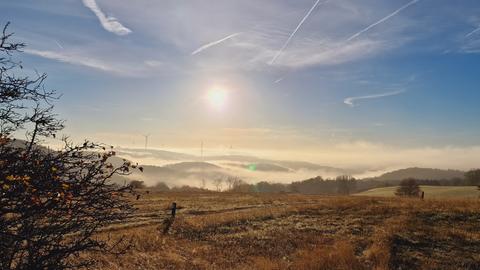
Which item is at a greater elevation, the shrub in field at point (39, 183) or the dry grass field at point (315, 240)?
the shrub in field at point (39, 183)

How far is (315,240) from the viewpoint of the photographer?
23.5 metres

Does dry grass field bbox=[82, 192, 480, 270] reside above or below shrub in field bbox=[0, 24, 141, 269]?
below

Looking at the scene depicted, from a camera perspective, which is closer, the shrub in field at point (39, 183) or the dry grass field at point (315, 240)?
the shrub in field at point (39, 183)

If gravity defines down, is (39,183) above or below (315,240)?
above

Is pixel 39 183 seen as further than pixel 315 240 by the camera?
No

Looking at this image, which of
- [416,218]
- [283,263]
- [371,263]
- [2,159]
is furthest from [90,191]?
Answer: [416,218]

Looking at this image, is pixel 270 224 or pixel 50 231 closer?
pixel 50 231

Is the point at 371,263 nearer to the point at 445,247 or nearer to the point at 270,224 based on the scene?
the point at 445,247

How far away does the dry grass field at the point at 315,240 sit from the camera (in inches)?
721

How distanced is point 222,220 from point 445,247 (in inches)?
570

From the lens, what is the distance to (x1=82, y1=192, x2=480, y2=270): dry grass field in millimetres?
18312

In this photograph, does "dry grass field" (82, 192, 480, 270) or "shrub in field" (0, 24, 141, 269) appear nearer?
"shrub in field" (0, 24, 141, 269)

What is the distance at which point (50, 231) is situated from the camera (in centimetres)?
625

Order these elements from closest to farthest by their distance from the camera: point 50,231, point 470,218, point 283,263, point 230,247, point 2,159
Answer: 1. point 2,159
2. point 50,231
3. point 283,263
4. point 230,247
5. point 470,218
